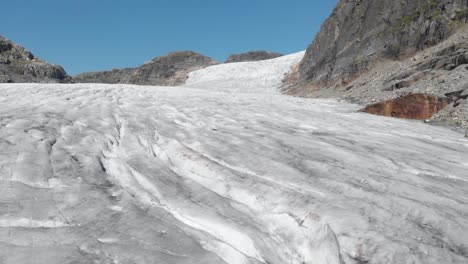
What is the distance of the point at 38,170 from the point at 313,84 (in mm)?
31208

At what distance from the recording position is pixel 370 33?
30094 millimetres

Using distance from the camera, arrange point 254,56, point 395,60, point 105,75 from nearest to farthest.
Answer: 1. point 395,60
2. point 254,56
3. point 105,75

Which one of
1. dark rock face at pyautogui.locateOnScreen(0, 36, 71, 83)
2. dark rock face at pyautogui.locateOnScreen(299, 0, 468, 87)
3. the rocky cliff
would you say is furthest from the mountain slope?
dark rock face at pyautogui.locateOnScreen(0, 36, 71, 83)

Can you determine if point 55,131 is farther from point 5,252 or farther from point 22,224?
point 5,252

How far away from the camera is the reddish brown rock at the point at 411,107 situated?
490 inches

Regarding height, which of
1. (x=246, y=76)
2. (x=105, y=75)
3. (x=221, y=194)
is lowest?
(x=105, y=75)

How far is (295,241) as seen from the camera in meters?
3.69

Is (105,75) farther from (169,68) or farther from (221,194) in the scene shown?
(221,194)

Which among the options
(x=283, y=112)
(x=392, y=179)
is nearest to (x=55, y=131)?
(x=392, y=179)

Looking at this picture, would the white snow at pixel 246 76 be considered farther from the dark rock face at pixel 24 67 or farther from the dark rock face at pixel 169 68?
the dark rock face at pixel 24 67

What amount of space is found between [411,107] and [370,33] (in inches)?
760

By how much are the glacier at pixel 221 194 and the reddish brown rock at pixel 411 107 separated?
4671mm

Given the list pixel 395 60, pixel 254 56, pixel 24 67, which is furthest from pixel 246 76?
pixel 254 56

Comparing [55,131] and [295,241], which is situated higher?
[55,131]
